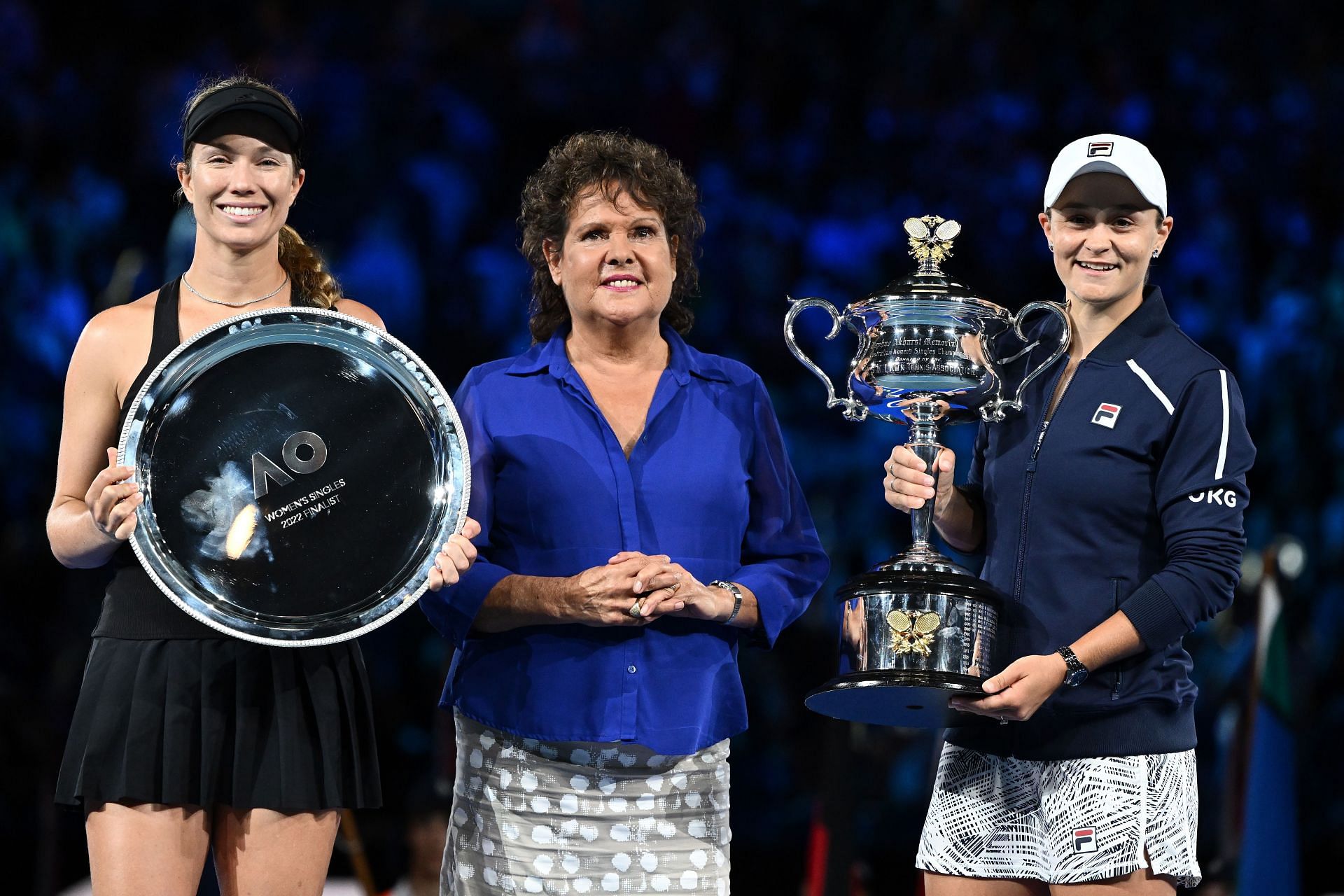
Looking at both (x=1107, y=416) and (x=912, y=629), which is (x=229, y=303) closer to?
(x=912, y=629)

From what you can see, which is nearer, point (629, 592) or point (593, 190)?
point (629, 592)

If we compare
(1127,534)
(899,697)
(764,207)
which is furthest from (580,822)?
(764,207)

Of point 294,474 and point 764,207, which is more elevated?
point 764,207

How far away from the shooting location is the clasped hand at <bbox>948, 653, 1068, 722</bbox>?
1944 mm

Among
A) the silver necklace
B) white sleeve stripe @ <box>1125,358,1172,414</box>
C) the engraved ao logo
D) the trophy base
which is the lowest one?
the trophy base

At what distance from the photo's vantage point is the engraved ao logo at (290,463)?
1.94m

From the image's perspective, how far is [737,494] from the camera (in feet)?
7.22

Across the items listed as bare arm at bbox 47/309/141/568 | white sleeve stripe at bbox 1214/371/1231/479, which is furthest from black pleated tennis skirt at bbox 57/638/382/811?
white sleeve stripe at bbox 1214/371/1231/479

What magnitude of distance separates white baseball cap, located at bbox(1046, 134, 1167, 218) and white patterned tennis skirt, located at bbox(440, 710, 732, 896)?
985 mm

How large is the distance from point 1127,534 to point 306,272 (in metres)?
1.17

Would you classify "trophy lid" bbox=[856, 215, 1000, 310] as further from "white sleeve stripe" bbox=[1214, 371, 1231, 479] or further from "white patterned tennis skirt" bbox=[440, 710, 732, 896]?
"white patterned tennis skirt" bbox=[440, 710, 732, 896]

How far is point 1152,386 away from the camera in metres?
2.07

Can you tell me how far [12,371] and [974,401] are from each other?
362 centimetres

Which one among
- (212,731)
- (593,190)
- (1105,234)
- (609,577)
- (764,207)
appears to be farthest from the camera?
(764,207)
